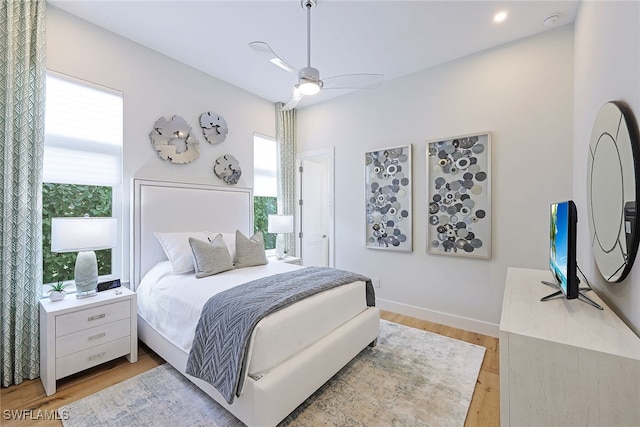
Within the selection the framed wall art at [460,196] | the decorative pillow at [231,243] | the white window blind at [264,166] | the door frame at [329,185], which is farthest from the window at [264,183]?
the framed wall art at [460,196]

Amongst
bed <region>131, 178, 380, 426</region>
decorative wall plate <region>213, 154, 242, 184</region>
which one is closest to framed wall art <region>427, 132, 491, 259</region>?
bed <region>131, 178, 380, 426</region>

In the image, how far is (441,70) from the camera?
314cm

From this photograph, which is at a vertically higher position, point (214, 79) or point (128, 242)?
point (214, 79)

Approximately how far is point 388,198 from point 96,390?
131 inches

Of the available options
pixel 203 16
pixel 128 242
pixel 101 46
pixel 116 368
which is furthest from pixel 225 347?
pixel 101 46

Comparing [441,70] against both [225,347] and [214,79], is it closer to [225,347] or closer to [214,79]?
[214,79]

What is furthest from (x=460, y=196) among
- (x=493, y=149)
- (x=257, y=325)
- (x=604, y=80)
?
(x=257, y=325)

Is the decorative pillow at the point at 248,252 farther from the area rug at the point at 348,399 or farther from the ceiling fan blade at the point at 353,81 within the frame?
the ceiling fan blade at the point at 353,81

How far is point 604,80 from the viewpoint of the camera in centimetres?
157

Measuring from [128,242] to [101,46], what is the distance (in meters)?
1.93

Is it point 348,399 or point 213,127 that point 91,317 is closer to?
point 348,399

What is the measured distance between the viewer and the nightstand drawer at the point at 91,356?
1.96 meters

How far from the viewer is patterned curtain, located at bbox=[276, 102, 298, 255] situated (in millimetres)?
4312

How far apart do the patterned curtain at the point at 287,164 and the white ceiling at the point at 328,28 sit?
45.2 inches
